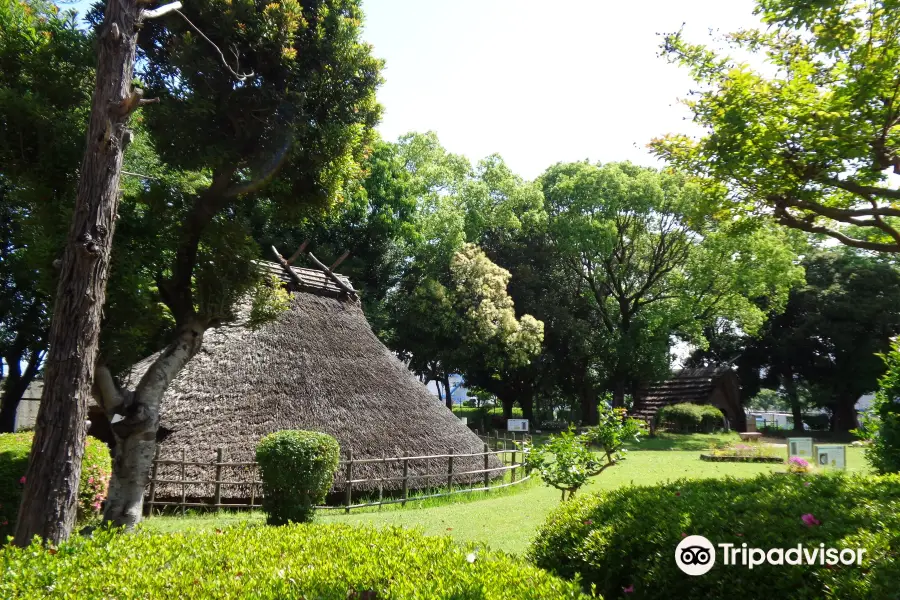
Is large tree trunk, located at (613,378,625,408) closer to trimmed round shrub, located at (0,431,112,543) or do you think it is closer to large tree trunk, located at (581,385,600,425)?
large tree trunk, located at (581,385,600,425)

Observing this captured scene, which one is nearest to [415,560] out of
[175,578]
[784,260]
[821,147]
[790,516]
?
[175,578]

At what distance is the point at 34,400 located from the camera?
2678 cm

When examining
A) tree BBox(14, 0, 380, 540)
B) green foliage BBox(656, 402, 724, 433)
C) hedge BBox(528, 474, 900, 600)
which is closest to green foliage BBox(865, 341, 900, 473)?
hedge BBox(528, 474, 900, 600)

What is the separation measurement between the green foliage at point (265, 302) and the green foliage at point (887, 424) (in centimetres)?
1012

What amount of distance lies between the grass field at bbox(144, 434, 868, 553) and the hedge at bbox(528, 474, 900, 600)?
0.88 m

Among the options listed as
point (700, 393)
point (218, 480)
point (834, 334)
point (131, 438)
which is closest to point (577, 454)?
point (131, 438)

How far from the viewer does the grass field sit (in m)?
8.76

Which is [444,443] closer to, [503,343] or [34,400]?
[503,343]

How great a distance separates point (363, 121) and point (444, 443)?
8.18m

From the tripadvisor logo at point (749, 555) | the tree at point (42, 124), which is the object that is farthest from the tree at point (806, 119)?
the tree at point (42, 124)

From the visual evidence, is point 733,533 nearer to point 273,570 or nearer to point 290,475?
point 273,570

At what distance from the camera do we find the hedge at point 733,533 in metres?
3.55

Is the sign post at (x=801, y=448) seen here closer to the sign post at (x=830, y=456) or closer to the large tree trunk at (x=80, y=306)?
the sign post at (x=830, y=456)

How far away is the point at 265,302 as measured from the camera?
9.52 metres
